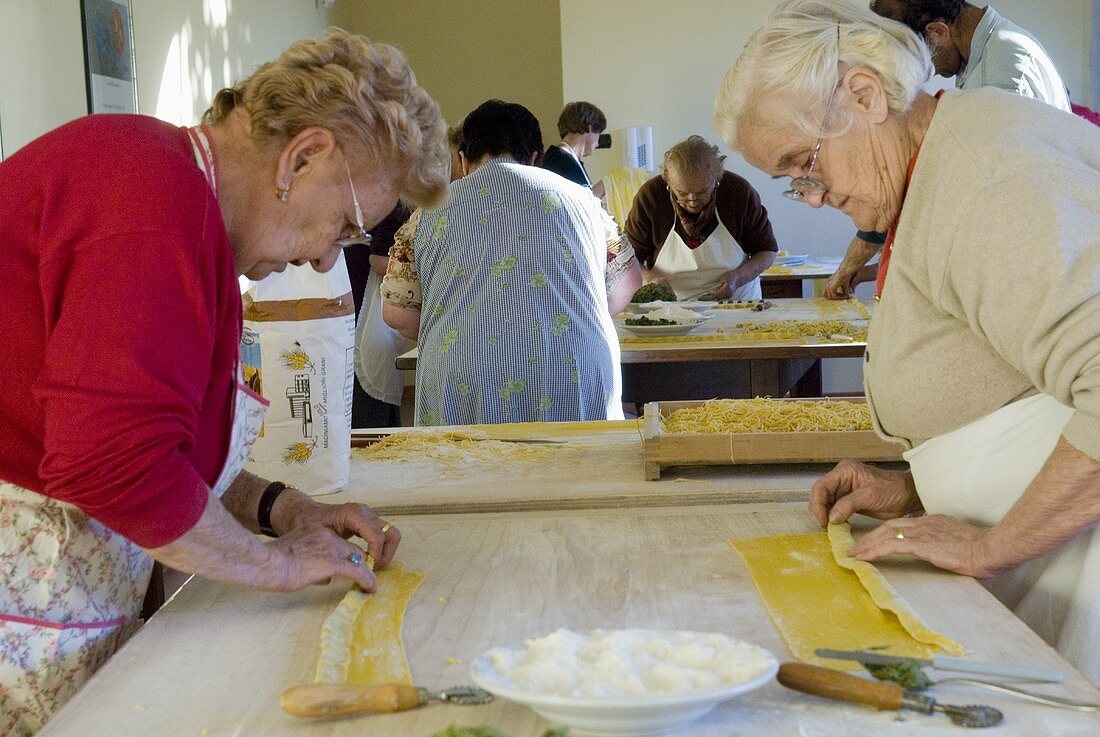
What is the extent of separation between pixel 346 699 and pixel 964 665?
0.63 m

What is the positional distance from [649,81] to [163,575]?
23.9 ft

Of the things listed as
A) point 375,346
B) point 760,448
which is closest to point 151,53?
point 375,346

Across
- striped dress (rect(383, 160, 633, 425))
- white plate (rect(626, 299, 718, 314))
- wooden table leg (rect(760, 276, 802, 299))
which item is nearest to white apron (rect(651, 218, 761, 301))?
white plate (rect(626, 299, 718, 314))

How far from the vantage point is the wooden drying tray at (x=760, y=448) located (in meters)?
2.12

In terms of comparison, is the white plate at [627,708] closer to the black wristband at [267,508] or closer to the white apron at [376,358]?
the black wristband at [267,508]

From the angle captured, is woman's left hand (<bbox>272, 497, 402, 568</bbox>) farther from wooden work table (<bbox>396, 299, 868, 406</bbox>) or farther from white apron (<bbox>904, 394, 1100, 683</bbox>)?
wooden work table (<bbox>396, 299, 868, 406</bbox>)

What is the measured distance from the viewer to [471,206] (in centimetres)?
343

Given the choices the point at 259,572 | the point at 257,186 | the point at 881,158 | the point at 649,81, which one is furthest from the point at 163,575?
the point at 649,81

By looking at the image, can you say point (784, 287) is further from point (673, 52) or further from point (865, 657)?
point (865, 657)

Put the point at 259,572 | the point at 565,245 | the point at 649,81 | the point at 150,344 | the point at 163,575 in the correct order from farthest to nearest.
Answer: the point at 649,81 → the point at 565,245 → the point at 163,575 → the point at 259,572 → the point at 150,344

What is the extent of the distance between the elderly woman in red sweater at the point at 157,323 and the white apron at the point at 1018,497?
2.79ft

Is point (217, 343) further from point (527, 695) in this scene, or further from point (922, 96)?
point (922, 96)

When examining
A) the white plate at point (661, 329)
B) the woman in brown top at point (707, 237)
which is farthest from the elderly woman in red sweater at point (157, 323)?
the woman in brown top at point (707, 237)

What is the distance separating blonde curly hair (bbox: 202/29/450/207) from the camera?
59.7 inches
